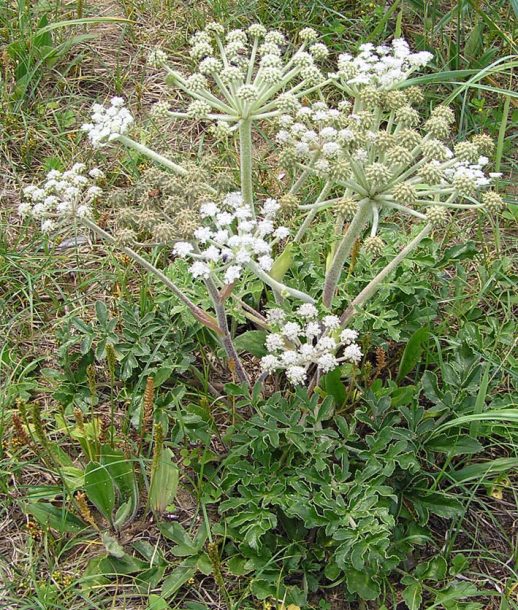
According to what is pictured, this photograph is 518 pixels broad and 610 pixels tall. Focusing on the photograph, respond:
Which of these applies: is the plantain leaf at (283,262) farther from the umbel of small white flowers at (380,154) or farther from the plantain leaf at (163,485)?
the plantain leaf at (163,485)

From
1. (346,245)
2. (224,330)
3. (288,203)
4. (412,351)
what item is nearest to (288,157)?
(288,203)

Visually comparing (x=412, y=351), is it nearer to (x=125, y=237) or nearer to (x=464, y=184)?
(x=464, y=184)

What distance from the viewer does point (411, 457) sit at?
116 inches

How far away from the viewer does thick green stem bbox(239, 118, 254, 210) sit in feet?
9.28

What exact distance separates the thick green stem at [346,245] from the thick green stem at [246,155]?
377 mm

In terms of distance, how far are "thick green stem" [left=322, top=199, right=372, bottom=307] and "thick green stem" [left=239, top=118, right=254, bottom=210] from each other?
377mm

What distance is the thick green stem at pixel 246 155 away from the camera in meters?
2.83

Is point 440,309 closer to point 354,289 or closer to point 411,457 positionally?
point 354,289

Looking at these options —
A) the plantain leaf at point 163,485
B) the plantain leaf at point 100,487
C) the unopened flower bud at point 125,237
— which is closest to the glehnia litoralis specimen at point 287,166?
the unopened flower bud at point 125,237

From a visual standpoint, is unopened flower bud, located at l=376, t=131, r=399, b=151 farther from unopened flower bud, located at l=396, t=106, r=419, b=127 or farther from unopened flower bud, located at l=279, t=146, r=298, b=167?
unopened flower bud, located at l=279, t=146, r=298, b=167

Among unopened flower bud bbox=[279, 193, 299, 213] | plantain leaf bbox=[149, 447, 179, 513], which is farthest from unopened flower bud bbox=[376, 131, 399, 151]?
plantain leaf bbox=[149, 447, 179, 513]

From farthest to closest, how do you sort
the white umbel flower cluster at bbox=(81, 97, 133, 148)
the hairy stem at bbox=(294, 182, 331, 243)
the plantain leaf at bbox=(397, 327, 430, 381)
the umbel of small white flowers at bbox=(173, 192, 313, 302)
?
the plantain leaf at bbox=(397, 327, 430, 381)
the hairy stem at bbox=(294, 182, 331, 243)
the white umbel flower cluster at bbox=(81, 97, 133, 148)
the umbel of small white flowers at bbox=(173, 192, 313, 302)

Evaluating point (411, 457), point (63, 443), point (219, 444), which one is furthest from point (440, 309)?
point (63, 443)

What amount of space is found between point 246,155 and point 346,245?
505mm
